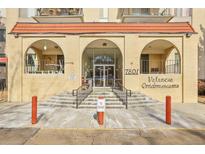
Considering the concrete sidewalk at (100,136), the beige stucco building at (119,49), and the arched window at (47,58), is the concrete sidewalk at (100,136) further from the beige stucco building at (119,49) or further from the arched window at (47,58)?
the arched window at (47,58)

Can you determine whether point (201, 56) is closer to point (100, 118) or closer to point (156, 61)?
point (156, 61)

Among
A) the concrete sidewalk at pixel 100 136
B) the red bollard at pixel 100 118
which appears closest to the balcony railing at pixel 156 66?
the red bollard at pixel 100 118

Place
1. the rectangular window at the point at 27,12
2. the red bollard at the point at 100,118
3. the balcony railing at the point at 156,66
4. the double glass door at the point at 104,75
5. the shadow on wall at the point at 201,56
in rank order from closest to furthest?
the red bollard at the point at 100,118, the double glass door at the point at 104,75, the balcony railing at the point at 156,66, the shadow on wall at the point at 201,56, the rectangular window at the point at 27,12

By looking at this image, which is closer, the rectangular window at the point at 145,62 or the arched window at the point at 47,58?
the arched window at the point at 47,58

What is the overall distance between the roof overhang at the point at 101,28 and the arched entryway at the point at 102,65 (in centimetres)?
228

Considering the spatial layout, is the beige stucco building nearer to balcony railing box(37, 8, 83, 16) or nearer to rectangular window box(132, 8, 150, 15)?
balcony railing box(37, 8, 83, 16)

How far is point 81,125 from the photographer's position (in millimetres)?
8469

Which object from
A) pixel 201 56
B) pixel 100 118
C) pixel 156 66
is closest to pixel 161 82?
pixel 156 66

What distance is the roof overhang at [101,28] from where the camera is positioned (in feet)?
53.2

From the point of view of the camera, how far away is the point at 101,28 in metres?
16.3

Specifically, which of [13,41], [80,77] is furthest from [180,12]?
[13,41]

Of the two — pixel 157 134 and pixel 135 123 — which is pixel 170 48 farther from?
pixel 157 134

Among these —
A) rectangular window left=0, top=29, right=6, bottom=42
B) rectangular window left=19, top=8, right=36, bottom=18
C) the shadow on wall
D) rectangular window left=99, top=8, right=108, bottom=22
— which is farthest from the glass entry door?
rectangular window left=0, top=29, right=6, bottom=42
